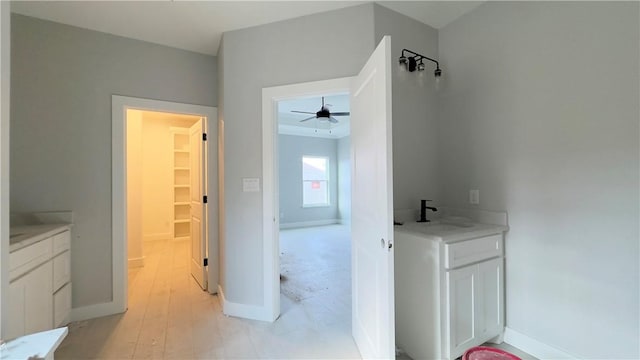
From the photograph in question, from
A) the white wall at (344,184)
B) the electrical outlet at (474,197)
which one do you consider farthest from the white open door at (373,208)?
the white wall at (344,184)

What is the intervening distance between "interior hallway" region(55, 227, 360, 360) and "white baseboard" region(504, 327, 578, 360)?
46.4 inches

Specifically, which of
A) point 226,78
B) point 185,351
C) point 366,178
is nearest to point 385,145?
point 366,178

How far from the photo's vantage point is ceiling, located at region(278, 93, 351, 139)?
16.5 ft

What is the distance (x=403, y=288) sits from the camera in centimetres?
199

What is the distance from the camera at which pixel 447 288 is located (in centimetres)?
174

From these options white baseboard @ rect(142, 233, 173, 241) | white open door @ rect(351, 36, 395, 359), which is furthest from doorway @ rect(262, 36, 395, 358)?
white baseboard @ rect(142, 233, 173, 241)

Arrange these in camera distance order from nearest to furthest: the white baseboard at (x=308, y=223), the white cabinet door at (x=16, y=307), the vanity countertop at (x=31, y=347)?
the vanity countertop at (x=31, y=347), the white cabinet door at (x=16, y=307), the white baseboard at (x=308, y=223)

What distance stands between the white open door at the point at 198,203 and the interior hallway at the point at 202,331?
253 mm

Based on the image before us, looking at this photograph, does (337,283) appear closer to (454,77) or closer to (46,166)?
(454,77)

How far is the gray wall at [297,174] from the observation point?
763 cm

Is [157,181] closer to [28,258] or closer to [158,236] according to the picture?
[158,236]

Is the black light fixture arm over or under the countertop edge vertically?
over

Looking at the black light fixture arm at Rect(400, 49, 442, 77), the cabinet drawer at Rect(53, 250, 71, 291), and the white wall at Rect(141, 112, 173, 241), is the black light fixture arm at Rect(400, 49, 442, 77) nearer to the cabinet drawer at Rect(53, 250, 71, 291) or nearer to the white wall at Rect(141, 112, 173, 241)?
the cabinet drawer at Rect(53, 250, 71, 291)

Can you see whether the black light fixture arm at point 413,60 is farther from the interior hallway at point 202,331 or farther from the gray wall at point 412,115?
the interior hallway at point 202,331
